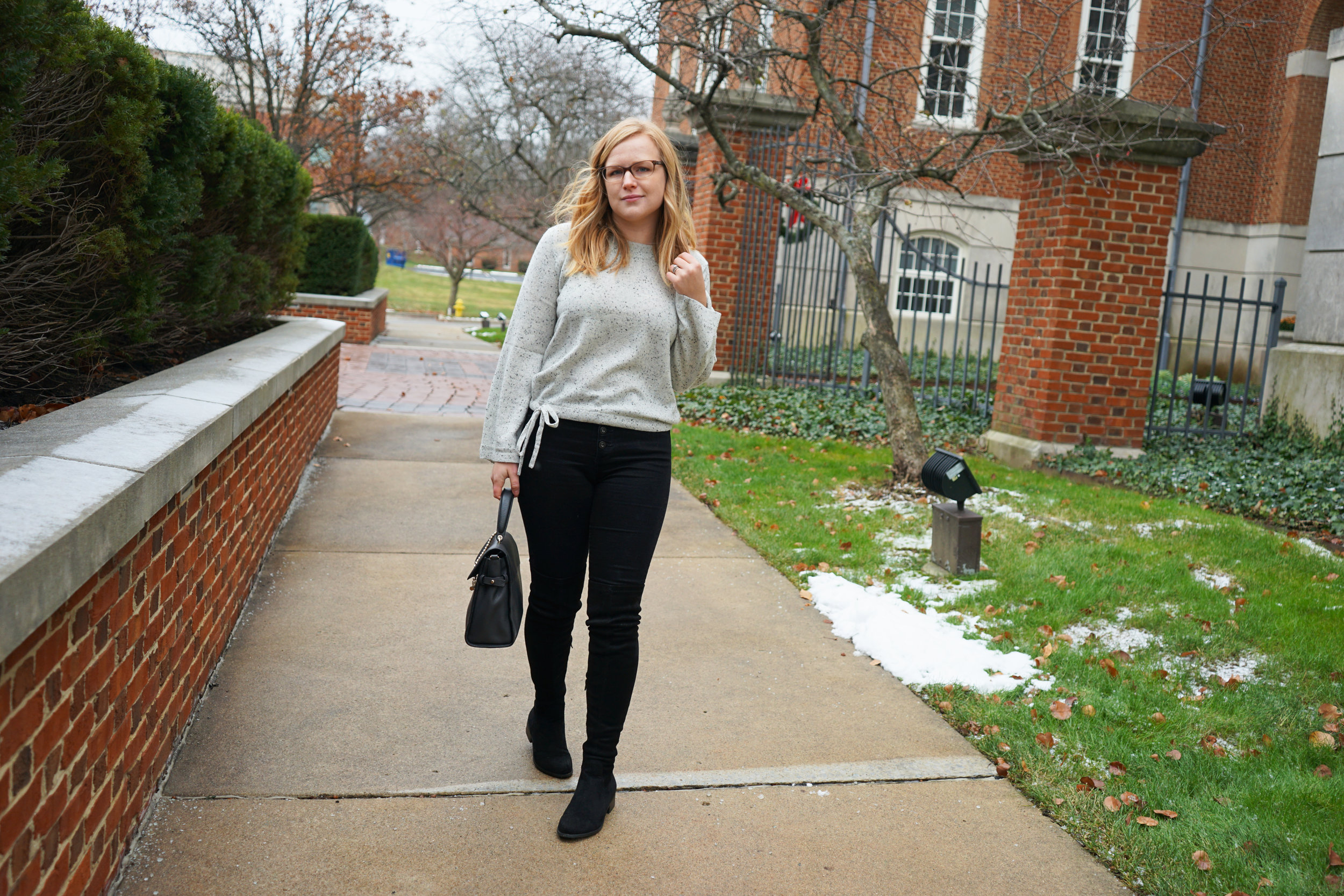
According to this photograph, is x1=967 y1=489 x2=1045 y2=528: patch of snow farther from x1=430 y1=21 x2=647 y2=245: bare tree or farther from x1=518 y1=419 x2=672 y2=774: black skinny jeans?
x1=430 y1=21 x2=647 y2=245: bare tree

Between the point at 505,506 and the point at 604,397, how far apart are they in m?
0.40

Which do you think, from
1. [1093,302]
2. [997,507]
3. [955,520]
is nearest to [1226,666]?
[955,520]

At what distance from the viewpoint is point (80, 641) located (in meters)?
2.15

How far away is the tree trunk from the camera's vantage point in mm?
7367

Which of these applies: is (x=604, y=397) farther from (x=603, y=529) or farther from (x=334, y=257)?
(x=334, y=257)

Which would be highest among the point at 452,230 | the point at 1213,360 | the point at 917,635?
the point at 452,230

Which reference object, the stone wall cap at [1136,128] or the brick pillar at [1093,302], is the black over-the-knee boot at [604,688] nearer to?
the stone wall cap at [1136,128]

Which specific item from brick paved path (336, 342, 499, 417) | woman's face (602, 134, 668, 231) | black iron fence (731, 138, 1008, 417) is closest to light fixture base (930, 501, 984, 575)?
woman's face (602, 134, 668, 231)

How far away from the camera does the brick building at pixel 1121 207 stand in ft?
26.8

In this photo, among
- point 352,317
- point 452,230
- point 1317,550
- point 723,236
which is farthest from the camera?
point 452,230

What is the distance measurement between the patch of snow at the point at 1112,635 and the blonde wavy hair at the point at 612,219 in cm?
264

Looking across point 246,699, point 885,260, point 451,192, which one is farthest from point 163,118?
point 451,192

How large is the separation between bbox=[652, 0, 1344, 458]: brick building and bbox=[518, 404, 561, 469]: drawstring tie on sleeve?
4.84 metres

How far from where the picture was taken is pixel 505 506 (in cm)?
285
